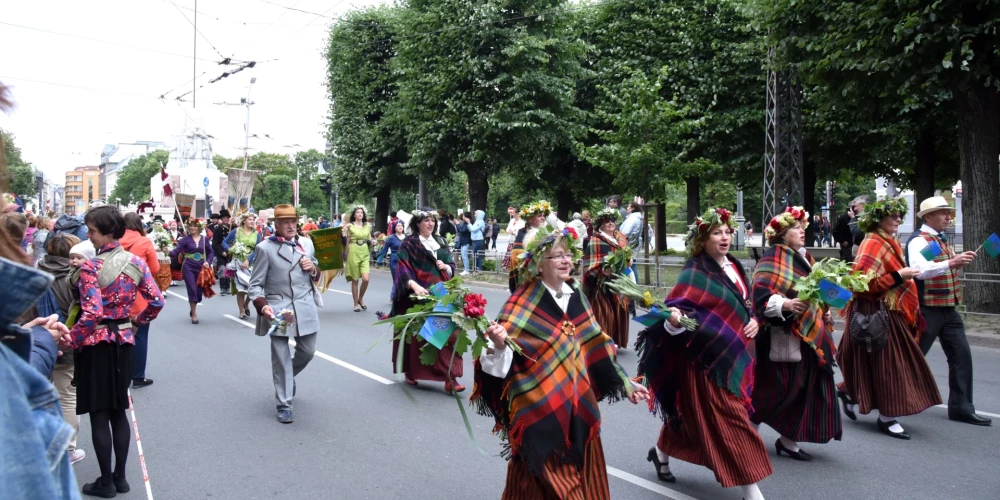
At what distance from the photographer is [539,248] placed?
13.7 ft

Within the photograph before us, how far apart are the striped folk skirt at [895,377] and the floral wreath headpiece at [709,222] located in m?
2.17

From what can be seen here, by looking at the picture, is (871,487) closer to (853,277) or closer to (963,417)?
(853,277)

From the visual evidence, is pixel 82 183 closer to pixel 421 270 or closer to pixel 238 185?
pixel 238 185

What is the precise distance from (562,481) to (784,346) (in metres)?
2.44

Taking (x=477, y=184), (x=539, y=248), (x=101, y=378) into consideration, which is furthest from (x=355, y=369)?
(x=477, y=184)

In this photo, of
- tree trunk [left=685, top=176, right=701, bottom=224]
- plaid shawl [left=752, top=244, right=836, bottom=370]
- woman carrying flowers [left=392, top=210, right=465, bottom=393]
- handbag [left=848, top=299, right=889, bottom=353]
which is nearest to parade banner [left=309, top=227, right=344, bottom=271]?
woman carrying flowers [left=392, top=210, right=465, bottom=393]

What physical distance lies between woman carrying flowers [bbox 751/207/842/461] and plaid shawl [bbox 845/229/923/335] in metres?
1.07

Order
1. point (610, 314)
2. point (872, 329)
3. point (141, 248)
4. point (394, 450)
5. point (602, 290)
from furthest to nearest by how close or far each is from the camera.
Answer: point (610, 314) → point (602, 290) → point (141, 248) → point (872, 329) → point (394, 450)

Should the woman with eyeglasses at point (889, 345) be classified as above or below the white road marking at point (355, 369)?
above

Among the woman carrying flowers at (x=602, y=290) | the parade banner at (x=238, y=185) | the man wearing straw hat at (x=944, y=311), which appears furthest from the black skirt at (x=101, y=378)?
the parade banner at (x=238, y=185)

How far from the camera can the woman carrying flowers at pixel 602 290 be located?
10008mm

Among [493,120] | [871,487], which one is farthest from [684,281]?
[493,120]

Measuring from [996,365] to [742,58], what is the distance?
1550cm

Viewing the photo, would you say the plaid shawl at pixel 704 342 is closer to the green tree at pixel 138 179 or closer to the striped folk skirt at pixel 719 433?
the striped folk skirt at pixel 719 433
